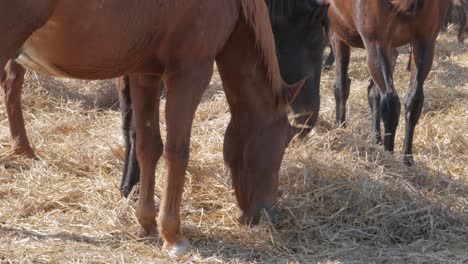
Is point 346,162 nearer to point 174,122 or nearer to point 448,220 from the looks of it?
point 448,220

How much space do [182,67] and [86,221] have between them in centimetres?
121

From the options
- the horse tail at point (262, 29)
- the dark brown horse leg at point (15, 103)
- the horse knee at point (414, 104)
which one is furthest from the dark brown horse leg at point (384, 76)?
the dark brown horse leg at point (15, 103)

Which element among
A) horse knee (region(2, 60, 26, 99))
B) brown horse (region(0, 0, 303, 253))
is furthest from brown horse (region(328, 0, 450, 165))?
horse knee (region(2, 60, 26, 99))

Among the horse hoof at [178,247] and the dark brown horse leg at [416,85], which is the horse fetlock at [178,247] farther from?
the dark brown horse leg at [416,85]

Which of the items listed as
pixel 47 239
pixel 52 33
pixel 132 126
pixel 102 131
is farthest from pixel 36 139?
pixel 52 33

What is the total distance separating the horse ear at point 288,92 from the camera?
13.7 feet

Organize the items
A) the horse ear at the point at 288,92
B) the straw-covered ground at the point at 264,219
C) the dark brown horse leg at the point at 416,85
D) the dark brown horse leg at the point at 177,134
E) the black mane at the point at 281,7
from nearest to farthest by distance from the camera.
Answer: the dark brown horse leg at the point at 177,134, the straw-covered ground at the point at 264,219, the horse ear at the point at 288,92, the black mane at the point at 281,7, the dark brown horse leg at the point at 416,85

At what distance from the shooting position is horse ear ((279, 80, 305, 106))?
4.18 m

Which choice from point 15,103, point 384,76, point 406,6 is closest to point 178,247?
point 15,103

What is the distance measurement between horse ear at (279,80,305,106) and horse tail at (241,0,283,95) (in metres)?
0.11

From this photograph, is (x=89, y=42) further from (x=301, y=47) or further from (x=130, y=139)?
(x=301, y=47)

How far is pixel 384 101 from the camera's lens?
5.71 m

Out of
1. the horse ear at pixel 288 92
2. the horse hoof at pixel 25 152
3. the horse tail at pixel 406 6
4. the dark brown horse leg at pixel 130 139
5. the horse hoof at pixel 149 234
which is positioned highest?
the horse tail at pixel 406 6

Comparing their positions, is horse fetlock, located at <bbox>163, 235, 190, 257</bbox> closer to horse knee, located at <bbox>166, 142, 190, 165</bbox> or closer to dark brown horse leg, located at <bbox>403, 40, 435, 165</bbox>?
horse knee, located at <bbox>166, 142, 190, 165</bbox>
